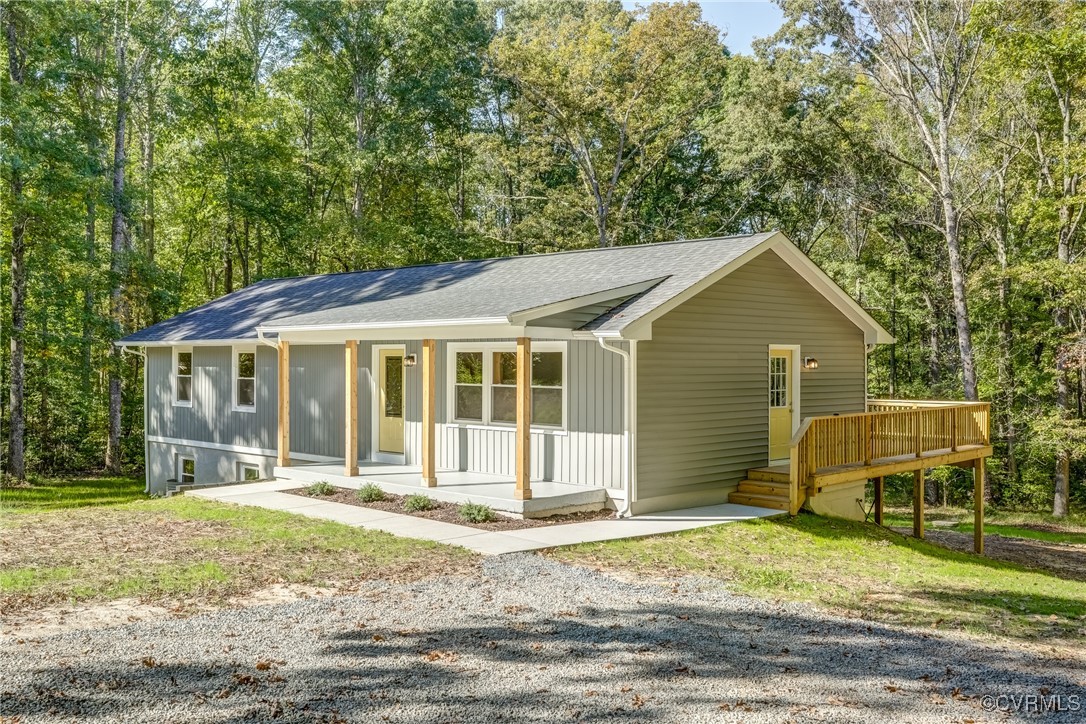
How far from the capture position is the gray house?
1128 centimetres

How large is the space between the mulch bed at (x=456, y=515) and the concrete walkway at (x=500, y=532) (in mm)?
158

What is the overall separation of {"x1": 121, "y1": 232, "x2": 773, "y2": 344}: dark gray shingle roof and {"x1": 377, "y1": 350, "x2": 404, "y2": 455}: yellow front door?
1.09m

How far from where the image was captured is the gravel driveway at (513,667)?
464cm

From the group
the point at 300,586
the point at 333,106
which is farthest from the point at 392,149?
the point at 300,586

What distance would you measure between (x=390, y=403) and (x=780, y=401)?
22.3 feet

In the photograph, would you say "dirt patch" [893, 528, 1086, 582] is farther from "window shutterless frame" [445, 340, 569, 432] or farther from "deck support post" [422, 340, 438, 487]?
"deck support post" [422, 340, 438, 487]

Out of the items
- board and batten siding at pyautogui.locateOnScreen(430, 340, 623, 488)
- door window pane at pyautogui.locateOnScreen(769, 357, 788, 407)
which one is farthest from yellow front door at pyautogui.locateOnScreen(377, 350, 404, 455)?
door window pane at pyautogui.locateOnScreen(769, 357, 788, 407)

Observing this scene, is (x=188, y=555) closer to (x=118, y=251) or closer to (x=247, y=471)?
(x=247, y=471)

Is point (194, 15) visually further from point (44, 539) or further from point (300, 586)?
point (300, 586)

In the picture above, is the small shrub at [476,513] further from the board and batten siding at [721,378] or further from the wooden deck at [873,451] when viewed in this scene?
the wooden deck at [873,451]

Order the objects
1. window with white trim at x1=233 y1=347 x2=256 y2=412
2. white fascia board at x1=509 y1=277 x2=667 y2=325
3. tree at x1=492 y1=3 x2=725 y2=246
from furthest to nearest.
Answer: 1. tree at x1=492 y1=3 x2=725 y2=246
2. window with white trim at x1=233 y1=347 x2=256 y2=412
3. white fascia board at x1=509 y1=277 x2=667 y2=325

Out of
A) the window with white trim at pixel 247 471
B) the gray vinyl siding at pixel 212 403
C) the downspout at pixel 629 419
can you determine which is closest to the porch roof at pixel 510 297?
the downspout at pixel 629 419

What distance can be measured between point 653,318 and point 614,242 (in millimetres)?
17230

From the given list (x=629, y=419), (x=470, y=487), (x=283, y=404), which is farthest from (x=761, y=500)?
(x=283, y=404)
